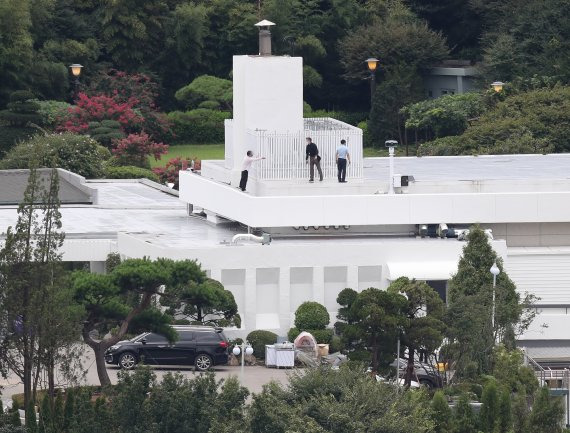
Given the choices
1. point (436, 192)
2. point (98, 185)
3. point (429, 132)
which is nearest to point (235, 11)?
point (429, 132)

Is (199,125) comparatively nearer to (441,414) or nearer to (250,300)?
(250,300)

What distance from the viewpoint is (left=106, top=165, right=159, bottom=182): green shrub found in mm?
72625

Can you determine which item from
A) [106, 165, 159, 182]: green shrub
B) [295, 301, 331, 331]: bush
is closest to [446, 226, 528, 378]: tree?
[295, 301, 331, 331]: bush

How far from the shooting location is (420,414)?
38.8 meters

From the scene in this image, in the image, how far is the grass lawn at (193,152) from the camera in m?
84.4

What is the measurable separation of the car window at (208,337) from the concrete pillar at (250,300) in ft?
8.51

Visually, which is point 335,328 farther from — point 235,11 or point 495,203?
point 235,11

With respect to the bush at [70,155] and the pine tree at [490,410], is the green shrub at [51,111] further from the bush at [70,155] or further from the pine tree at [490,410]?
the pine tree at [490,410]

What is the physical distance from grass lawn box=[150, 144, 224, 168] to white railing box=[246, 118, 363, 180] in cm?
2951

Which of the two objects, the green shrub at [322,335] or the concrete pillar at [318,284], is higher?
the concrete pillar at [318,284]

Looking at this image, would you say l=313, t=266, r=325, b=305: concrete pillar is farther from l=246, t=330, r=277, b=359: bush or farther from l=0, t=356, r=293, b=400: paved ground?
l=0, t=356, r=293, b=400: paved ground

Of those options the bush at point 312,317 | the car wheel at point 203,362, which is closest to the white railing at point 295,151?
the bush at point 312,317

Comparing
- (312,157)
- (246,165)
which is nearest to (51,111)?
(246,165)

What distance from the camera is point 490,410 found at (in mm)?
39938
